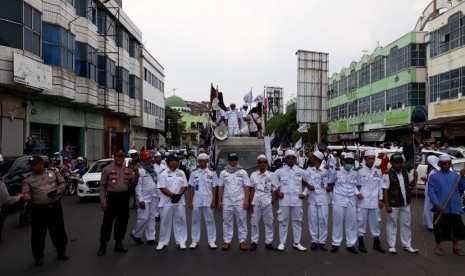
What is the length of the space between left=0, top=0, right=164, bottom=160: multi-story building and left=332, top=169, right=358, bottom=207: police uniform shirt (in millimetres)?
14588

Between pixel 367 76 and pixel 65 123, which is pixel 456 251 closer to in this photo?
pixel 65 123

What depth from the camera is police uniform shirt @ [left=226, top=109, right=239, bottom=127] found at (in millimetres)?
16484

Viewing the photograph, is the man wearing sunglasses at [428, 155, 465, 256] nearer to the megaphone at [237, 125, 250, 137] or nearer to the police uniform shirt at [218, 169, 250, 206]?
the police uniform shirt at [218, 169, 250, 206]

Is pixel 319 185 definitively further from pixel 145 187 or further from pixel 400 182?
A: pixel 145 187

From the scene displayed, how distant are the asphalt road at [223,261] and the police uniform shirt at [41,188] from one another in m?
1.03

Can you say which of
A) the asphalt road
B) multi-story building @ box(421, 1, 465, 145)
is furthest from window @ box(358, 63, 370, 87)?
the asphalt road

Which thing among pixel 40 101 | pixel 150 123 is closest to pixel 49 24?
pixel 40 101

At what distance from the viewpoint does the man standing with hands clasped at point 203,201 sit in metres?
8.53

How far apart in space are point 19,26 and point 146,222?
1382 cm

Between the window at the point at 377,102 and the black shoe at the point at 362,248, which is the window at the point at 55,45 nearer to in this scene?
the black shoe at the point at 362,248

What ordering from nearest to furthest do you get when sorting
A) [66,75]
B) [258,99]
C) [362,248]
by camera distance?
[362,248]
[258,99]
[66,75]

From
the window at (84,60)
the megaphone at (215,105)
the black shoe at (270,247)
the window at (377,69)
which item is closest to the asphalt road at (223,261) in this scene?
the black shoe at (270,247)

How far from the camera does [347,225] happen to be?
838 cm

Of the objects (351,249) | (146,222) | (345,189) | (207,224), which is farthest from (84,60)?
(351,249)
